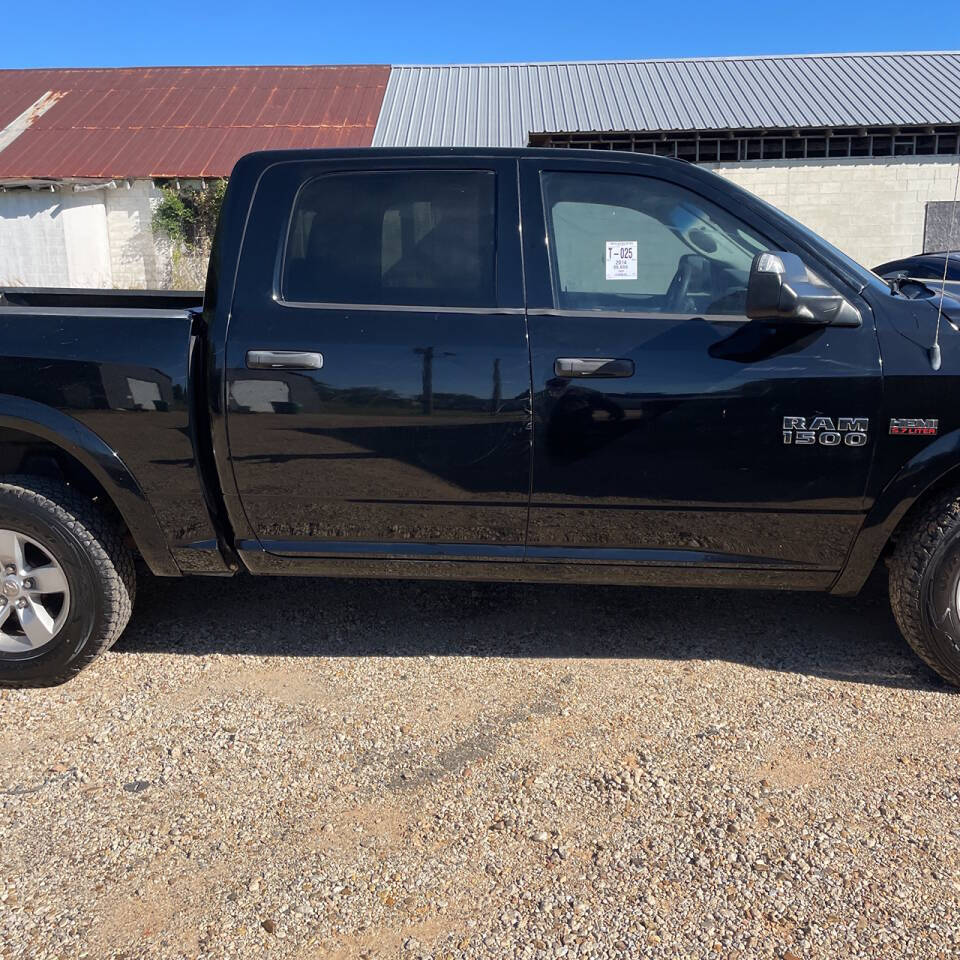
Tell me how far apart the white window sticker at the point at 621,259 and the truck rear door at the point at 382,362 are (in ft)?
1.08

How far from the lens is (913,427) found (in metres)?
2.88

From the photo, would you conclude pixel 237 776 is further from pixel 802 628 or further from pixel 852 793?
pixel 802 628

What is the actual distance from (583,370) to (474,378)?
0.37 meters

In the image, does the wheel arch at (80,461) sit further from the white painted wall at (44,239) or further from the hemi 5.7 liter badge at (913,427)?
the white painted wall at (44,239)

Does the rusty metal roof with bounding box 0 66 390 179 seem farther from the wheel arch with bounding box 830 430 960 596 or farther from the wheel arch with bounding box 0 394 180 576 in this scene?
the wheel arch with bounding box 830 430 960 596

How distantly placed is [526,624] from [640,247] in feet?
5.49

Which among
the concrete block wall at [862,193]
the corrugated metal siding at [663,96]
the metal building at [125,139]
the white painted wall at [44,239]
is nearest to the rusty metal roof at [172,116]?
the metal building at [125,139]

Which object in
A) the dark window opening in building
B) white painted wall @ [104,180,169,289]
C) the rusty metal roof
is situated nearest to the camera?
the dark window opening in building

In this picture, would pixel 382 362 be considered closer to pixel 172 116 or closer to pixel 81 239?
pixel 81 239

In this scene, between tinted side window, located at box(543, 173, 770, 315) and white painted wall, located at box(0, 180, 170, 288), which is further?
white painted wall, located at box(0, 180, 170, 288)

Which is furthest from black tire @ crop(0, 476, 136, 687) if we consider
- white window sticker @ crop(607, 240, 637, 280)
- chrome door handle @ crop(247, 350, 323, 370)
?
white window sticker @ crop(607, 240, 637, 280)

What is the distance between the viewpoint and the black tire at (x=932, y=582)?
2992 mm

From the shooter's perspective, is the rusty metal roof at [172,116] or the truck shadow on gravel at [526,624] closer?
the truck shadow on gravel at [526,624]

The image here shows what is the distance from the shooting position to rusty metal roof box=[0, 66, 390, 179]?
18922 mm
